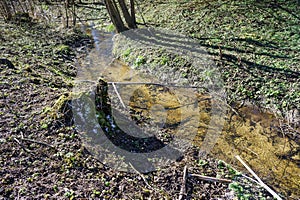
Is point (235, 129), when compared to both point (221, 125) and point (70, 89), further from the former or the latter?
point (70, 89)

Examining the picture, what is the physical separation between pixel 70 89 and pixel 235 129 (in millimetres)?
3353

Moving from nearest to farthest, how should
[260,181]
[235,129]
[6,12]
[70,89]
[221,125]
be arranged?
[260,181], [235,129], [221,125], [70,89], [6,12]

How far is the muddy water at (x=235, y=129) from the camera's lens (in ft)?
13.6

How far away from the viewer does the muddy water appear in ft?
13.6

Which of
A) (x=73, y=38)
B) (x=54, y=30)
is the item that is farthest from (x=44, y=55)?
(x=54, y=30)

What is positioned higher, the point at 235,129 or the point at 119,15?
the point at 119,15

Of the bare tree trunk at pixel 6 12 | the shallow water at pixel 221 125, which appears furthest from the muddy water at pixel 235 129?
the bare tree trunk at pixel 6 12

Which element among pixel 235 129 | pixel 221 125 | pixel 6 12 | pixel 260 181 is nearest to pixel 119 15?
pixel 6 12

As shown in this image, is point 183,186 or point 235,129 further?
point 235,129

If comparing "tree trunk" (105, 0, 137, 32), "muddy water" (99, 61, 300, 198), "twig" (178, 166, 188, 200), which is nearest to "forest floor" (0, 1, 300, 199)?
"twig" (178, 166, 188, 200)

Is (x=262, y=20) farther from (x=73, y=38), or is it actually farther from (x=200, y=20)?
(x=73, y=38)

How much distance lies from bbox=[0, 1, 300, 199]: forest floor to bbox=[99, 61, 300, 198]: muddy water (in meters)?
0.27

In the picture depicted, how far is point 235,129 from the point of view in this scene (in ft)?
16.3

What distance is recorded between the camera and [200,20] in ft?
26.6
